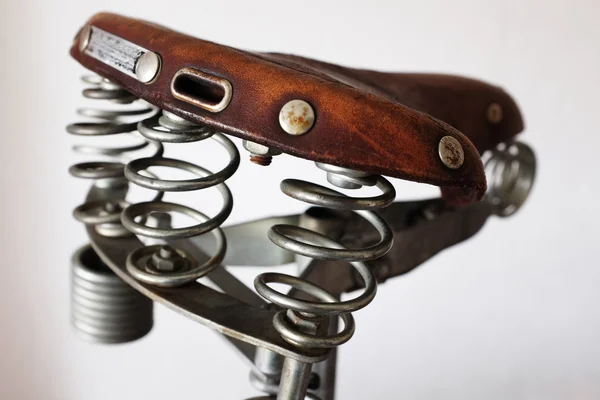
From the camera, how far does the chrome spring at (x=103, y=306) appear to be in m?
0.53

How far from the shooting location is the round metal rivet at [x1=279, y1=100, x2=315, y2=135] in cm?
32

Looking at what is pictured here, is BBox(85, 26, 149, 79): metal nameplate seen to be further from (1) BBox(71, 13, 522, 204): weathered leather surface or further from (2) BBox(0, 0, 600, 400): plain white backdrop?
(2) BBox(0, 0, 600, 400): plain white backdrop

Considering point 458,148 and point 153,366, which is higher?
point 458,148

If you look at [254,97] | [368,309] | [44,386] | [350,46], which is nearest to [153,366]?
[44,386]

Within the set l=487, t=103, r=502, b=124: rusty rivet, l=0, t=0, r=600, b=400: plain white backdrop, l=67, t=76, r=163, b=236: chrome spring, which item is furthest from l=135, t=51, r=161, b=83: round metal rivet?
l=0, t=0, r=600, b=400: plain white backdrop

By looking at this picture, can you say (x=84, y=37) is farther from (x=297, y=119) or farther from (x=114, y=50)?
(x=297, y=119)

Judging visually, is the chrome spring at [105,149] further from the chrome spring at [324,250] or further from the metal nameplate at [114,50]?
the chrome spring at [324,250]

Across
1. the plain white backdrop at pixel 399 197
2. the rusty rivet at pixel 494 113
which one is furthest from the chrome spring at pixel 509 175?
the plain white backdrop at pixel 399 197

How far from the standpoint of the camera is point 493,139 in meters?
0.61

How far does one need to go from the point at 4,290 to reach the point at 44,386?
0.59ft

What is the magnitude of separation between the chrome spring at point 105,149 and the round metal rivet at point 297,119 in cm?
20

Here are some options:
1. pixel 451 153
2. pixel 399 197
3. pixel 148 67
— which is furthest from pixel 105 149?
pixel 399 197

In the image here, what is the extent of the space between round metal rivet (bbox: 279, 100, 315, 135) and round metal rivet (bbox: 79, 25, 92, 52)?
182 millimetres

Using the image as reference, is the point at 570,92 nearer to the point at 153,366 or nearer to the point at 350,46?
the point at 350,46
